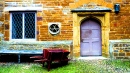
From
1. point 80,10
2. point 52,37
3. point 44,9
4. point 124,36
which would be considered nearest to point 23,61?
point 52,37

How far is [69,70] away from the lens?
885 centimetres

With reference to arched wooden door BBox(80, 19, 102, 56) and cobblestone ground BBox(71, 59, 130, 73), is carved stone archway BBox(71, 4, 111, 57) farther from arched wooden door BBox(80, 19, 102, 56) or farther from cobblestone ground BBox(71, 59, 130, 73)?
cobblestone ground BBox(71, 59, 130, 73)

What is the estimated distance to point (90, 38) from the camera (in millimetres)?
11688

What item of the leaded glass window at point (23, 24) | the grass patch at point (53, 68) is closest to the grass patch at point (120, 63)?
the grass patch at point (53, 68)

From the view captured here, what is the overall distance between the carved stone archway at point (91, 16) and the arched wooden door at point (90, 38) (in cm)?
31

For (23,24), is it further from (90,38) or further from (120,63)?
(120,63)

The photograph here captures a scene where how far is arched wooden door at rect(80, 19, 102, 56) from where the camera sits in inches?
459

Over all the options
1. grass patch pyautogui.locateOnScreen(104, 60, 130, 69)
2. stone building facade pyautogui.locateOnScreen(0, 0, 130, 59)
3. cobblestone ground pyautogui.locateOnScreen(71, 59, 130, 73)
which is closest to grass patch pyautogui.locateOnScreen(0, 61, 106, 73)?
cobblestone ground pyautogui.locateOnScreen(71, 59, 130, 73)

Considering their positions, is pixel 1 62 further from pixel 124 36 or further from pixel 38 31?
pixel 124 36

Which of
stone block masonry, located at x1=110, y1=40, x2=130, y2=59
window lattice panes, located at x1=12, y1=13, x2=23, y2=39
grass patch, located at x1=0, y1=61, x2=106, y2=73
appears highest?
window lattice panes, located at x1=12, y1=13, x2=23, y2=39

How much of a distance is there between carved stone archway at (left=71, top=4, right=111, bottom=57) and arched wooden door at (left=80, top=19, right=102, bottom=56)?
1.01 feet

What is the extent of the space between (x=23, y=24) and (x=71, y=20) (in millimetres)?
2267

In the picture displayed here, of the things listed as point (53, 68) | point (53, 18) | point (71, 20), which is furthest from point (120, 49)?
point (53, 68)

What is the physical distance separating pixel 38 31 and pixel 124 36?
400 cm
